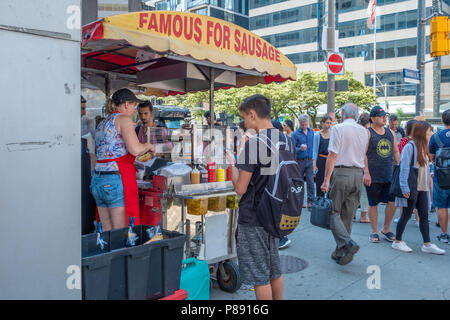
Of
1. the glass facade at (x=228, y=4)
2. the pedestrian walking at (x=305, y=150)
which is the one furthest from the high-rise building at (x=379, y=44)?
the pedestrian walking at (x=305, y=150)

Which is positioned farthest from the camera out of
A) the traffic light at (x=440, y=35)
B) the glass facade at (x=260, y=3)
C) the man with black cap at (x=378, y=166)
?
the glass facade at (x=260, y=3)

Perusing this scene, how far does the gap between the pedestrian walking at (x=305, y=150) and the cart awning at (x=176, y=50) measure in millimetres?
2674

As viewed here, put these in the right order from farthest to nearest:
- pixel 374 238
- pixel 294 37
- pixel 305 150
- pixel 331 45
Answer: pixel 294 37, pixel 331 45, pixel 305 150, pixel 374 238

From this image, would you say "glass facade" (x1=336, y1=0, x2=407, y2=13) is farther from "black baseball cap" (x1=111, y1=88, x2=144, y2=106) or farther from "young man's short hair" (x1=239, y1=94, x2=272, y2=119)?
"young man's short hair" (x1=239, y1=94, x2=272, y2=119)

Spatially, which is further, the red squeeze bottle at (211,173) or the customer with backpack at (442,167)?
the customer with backpack at (442,167)

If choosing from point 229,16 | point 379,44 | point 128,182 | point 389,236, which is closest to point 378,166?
point 389,236

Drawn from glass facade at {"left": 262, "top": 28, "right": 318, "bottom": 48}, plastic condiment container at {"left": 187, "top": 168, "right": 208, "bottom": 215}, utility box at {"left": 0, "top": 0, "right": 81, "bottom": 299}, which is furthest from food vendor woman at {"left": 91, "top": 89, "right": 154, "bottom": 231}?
glass facade at {"left": 262, "top": 28, "right": 318, "bottom": 48}

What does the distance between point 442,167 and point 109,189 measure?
4542mm

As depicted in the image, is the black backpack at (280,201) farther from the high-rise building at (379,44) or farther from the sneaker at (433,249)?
the high-rise building at (379,44)

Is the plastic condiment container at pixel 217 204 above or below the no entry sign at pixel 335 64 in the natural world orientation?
below

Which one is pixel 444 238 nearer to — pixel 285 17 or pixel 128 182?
pixel 128 182

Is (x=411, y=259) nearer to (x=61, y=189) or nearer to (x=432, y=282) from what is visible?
(x=432, y=282)

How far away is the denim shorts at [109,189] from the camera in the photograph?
11.7 feet

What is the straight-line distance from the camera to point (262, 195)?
114 inches
